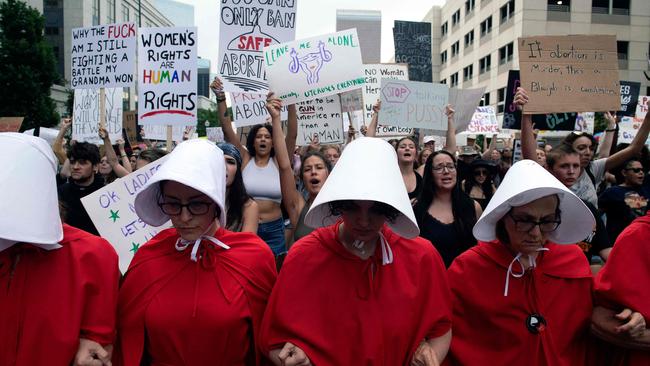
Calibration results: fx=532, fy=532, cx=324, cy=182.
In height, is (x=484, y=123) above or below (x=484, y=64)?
below

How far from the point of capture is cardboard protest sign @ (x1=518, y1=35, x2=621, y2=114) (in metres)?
5.59

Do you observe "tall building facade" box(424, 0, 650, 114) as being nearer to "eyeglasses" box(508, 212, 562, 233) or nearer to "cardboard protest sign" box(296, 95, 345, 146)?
"cardboard protest sign" box(296, 95, 345, 146)

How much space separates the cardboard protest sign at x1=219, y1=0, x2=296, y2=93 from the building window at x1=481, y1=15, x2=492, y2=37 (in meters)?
43.8

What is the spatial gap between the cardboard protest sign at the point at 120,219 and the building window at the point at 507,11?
43058mm

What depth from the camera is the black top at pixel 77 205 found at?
16.1 feet

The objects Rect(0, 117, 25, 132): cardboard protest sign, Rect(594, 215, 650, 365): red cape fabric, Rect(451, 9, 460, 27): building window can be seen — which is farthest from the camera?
Rect(451, 9, 460, 27): building window

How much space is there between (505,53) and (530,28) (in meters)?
4.05

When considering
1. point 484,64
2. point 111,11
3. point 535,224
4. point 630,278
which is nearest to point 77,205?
point 535,224

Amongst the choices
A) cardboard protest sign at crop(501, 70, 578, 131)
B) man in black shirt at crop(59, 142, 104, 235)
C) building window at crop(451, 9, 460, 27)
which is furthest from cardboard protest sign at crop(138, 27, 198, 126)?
building window at crop(451, 9, 460, 27)

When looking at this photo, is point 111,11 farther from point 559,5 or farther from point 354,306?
point 354,306

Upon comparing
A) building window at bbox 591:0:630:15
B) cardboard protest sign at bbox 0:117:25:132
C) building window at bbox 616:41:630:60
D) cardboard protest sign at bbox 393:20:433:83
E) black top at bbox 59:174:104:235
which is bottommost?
black top at bbox 59:174:104:235

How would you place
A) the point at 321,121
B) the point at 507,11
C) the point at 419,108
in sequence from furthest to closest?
the point at 507,11 < the point at 419,108 < the point at 321,121

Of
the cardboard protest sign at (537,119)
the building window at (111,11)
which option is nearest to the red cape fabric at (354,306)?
the cardboard protest sign at (537,119)

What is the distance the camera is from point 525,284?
105 inches
